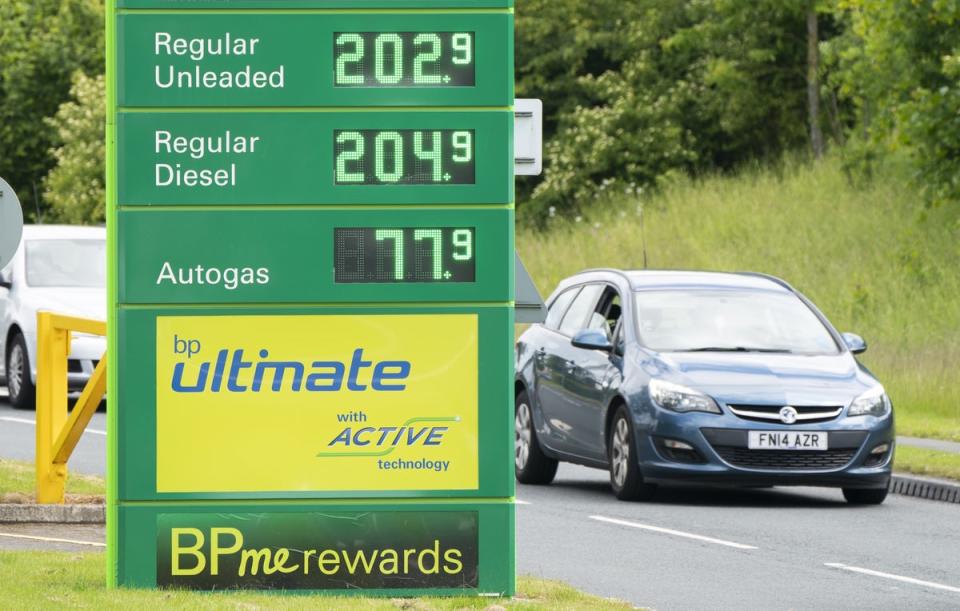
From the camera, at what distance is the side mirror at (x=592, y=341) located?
53.0ft

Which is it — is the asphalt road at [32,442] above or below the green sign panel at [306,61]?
below

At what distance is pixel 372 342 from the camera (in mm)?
9859


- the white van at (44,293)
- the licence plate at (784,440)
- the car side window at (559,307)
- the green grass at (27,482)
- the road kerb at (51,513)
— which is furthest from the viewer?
the white van at (44,293)

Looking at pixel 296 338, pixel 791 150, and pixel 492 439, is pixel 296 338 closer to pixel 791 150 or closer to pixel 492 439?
pixel 492 439

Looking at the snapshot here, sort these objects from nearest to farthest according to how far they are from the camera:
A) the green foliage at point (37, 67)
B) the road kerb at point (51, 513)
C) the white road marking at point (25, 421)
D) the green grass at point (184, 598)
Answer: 1. the green grass at point (184, 598)
2. the road kerb at point (51, 513)
3. the white road marking at point (25, 421)
4. the green foliage at point (37, 67)

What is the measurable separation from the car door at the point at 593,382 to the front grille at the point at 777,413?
43.4 inches

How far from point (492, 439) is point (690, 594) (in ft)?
5.94

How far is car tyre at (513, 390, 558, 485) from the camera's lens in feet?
58.1

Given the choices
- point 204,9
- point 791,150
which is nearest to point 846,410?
point 204,9

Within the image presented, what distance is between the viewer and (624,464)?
16.0 meters

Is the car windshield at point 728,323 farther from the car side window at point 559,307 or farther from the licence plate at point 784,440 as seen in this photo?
the car side window at point 559,307

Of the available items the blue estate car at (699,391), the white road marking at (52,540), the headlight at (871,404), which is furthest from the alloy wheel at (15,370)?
the white road marking at (52,540)

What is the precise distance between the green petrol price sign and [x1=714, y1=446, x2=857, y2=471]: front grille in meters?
5.71

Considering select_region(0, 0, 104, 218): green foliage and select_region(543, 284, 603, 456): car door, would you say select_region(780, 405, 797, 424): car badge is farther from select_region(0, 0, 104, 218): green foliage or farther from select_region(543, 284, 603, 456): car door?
select_region(0, 0, 104, 218): green foliage
